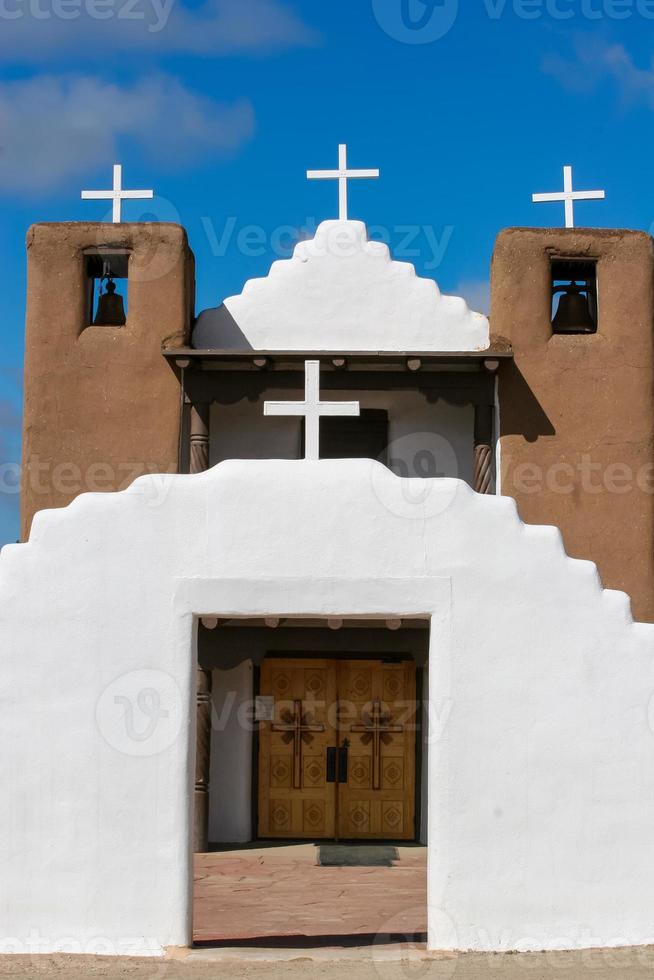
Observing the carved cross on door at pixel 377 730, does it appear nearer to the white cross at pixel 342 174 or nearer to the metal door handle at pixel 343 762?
the metal door handle at pixel 343 762

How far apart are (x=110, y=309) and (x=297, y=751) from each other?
593cm

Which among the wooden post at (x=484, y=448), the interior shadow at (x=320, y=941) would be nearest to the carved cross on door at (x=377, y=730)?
the wooden post at (x=484, y=448)

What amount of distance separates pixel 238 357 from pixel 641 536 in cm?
506

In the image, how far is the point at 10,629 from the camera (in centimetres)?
809

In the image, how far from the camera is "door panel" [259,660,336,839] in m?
14.7

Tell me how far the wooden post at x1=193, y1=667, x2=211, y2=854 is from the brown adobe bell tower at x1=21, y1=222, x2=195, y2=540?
2581 millimetres

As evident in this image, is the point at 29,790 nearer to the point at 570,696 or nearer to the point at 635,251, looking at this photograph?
the point at 570,696

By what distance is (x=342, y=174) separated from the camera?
14.8 m

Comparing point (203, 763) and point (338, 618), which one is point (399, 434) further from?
point (338, 618)

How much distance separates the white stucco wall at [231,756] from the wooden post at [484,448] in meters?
3.76

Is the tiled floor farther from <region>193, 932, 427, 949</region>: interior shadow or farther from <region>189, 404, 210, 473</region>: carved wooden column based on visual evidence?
<region>189, 404, 210, 473</region>: carved wooden column

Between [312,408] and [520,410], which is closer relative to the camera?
[312,408]

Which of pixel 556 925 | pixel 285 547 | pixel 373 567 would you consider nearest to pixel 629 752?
pixel 556 925

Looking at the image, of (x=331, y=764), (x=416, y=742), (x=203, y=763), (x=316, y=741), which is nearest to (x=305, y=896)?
(x=203, y=763)
